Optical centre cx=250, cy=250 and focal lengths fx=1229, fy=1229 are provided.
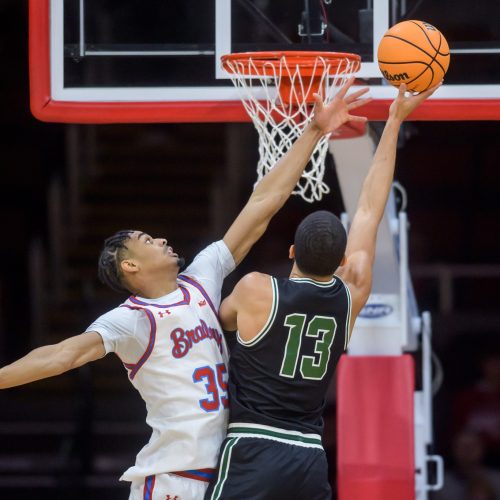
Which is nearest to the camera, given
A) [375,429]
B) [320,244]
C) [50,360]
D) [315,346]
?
[50,360]

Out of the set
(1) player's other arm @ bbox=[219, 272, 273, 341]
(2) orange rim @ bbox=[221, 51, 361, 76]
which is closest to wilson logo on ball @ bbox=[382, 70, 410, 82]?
(2) orange rim @ bbox=[221, 51, 361, 76]

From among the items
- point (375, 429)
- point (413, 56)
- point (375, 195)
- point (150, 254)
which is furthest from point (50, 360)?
point (375, 429)

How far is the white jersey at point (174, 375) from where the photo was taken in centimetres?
373

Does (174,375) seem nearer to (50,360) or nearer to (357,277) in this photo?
(50,360)

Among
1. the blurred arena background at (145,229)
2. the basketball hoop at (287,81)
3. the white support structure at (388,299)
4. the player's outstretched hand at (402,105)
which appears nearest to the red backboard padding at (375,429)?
the white support structure at (388,299)

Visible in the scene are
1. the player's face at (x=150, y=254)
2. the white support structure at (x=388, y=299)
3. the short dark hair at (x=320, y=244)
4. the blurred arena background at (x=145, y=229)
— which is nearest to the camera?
the short dark hair at (x=320, y=244)

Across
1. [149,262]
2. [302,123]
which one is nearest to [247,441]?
[149,262]

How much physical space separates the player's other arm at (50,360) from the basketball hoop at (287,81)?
1.06 metres

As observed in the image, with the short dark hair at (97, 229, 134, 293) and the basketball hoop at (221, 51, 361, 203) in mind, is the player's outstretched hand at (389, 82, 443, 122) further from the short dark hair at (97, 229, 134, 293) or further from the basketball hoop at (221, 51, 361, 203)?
the short dark hair at (97, 229, 134, 293)

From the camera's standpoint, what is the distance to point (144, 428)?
29.9ft

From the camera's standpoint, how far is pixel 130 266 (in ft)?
12.5

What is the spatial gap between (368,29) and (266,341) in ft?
5.05

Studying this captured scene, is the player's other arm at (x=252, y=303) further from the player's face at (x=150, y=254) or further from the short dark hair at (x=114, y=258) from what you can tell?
the short dark hair at (x=114, y=258)

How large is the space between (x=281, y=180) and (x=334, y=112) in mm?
291
